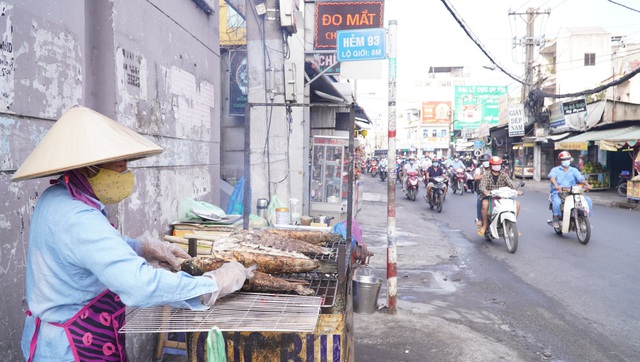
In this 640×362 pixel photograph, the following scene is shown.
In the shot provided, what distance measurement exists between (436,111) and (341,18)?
55.0m

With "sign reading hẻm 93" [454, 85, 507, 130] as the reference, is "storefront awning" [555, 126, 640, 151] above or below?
below

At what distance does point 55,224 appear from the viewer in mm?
1944

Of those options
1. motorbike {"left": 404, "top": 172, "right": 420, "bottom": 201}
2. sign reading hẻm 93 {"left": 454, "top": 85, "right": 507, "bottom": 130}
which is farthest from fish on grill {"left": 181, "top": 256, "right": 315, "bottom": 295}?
sign reading hẻm 93 {"left": 454, "top": 85, "right": 507, "bottom": 130}

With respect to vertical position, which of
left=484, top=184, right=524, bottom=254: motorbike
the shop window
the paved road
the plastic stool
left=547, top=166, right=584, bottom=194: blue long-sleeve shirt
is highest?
the shop window

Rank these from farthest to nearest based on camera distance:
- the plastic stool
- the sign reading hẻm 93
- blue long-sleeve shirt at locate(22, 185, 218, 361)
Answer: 1. the sign reading hẻm 93
2. the plastic stool
3. blue long-sleeve shirt at locate(22, 185, 218, 361)

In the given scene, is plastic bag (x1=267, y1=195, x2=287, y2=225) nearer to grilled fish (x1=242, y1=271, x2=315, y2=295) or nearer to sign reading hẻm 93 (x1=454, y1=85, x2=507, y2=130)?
grilled fish (x1=242, y1=271, x2=315, y2=295)

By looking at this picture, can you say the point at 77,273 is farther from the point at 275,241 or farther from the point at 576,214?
the point at 576,214

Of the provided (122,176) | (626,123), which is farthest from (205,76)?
(626,123)

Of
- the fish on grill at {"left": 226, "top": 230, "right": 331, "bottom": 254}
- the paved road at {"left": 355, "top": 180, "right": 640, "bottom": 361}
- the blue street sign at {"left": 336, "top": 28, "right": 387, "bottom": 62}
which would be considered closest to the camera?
the fish on grill at {"left": 226, "top": 230, "right": 331, "bottom": 254}

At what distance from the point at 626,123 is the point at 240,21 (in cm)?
1829

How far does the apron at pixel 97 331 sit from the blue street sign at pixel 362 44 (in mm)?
5001

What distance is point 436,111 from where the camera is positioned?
6381 centimetres

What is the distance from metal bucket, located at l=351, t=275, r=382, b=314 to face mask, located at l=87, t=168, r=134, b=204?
3.48 m

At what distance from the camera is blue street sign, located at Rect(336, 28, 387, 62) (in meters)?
6.57
